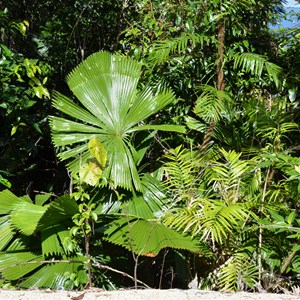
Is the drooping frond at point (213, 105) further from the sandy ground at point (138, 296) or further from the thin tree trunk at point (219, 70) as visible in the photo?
the sandy ground at point (138, 296)

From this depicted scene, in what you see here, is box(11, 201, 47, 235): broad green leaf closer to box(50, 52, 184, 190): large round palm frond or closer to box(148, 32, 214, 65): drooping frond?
box(50, 52, 184, 190): large round palm frond

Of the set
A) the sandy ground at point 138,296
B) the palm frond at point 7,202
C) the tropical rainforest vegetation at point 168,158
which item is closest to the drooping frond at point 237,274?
the tropical rainforest vegetation at point 168,158

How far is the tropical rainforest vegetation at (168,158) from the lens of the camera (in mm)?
3836

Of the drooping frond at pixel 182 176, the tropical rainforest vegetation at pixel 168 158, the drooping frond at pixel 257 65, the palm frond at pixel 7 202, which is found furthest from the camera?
the drooping frond at pixel 257 65

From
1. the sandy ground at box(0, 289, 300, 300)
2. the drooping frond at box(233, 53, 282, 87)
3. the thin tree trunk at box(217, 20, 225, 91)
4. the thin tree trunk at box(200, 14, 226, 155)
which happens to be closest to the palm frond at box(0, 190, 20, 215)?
the sandy ground at box(0, 289, 300, 300)

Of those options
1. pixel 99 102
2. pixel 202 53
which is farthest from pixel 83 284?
pixel 202 53

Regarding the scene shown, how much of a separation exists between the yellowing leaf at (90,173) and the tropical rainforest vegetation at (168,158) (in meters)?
0.02

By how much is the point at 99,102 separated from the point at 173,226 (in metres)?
1.48

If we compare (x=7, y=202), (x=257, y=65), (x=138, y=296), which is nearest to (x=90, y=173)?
(x=138, y=296)

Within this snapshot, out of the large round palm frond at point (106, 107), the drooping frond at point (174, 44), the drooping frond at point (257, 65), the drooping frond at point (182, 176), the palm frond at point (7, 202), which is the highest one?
the drooping frond at point (174, 44)

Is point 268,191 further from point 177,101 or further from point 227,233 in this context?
point 177,101

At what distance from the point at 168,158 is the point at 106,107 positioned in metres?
0.80

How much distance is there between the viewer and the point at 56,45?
6.36 m

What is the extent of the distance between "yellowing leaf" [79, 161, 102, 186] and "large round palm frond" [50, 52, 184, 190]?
744 mm
